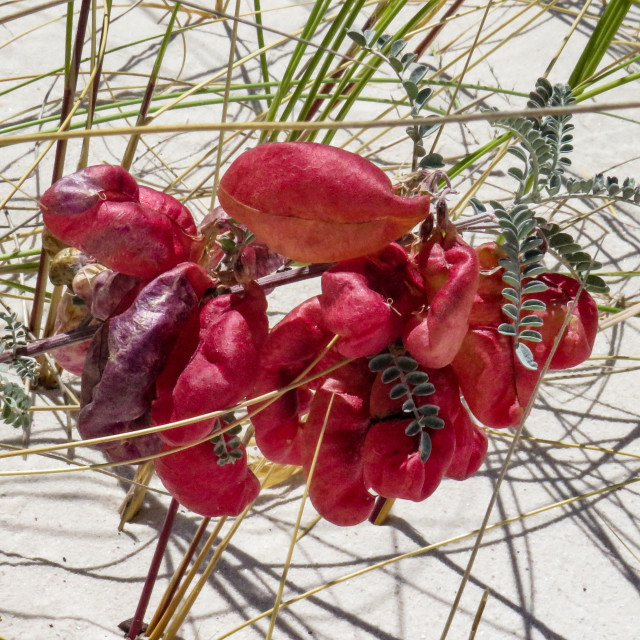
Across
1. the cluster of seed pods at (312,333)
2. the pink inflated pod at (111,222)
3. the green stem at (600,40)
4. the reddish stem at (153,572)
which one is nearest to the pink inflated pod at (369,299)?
the cluster of seed pods at (312,333)

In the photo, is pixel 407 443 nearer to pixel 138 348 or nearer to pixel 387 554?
pixel 138 348

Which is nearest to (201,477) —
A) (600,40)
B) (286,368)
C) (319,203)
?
(286,368)

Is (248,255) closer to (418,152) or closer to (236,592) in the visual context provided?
(418,152)

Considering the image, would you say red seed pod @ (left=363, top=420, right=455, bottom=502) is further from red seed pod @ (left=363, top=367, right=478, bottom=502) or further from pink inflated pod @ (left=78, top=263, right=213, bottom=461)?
pink inflated pod @ (left=78, top=263, right=213, bottom=461)

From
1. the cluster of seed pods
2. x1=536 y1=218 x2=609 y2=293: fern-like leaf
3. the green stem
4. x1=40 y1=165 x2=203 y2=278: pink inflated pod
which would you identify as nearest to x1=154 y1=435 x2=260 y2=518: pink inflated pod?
the cluster of seed pods

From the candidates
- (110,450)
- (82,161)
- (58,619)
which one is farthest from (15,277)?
(110,450)

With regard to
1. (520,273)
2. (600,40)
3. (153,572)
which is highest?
(600,40)
